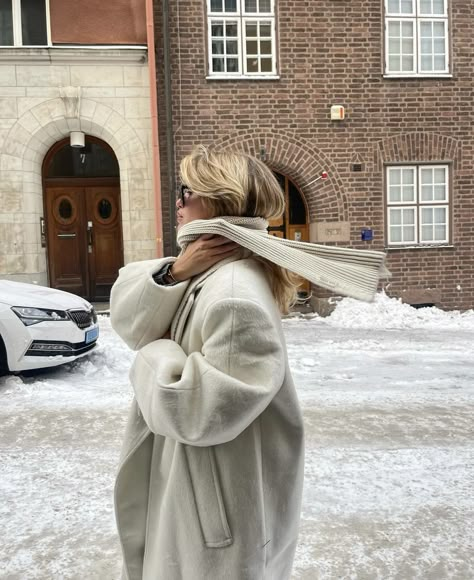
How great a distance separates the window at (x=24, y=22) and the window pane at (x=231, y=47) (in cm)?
369

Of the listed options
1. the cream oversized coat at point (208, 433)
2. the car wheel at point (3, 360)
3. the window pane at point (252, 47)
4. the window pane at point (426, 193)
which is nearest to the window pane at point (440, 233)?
the window pane at point (426, 193)

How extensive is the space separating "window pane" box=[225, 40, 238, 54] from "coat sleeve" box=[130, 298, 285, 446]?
11.5 meters

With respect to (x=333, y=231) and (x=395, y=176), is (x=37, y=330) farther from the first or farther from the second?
(x=395, y=176)

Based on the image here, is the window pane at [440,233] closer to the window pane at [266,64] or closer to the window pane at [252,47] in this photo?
the window pane at [266,64]

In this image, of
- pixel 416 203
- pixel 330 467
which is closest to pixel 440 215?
pixel 416 203

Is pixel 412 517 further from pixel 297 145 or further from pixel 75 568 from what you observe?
pixel 297 145

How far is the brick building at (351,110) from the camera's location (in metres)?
11.8

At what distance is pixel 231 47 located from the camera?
11867 mm

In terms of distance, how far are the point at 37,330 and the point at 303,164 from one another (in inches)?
286

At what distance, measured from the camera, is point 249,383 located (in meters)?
1.41

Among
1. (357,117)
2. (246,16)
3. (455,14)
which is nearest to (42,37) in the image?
(246,16)

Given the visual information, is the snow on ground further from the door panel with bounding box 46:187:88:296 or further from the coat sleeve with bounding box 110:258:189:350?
the door panel with bounding box 46:187:88:296

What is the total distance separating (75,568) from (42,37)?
11695 mm

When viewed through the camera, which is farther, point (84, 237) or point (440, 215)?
point (84, 237)
